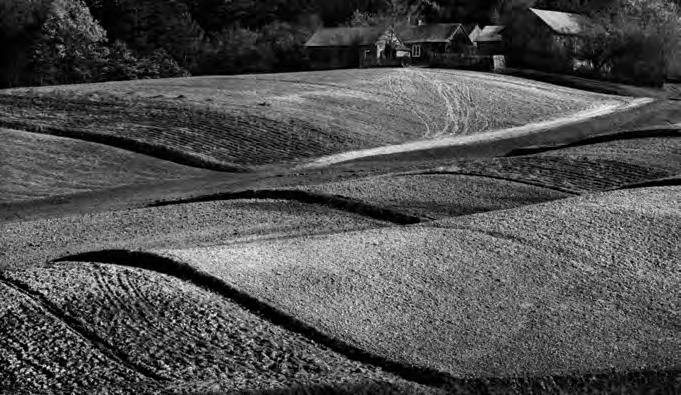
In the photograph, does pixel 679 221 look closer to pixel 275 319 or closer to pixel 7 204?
pixel 275 319

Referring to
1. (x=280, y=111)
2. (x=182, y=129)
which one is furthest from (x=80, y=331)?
(x=280, y=111)

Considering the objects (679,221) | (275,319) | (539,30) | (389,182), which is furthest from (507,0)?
(275,319)

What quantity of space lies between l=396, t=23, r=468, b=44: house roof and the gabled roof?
5.09 metres

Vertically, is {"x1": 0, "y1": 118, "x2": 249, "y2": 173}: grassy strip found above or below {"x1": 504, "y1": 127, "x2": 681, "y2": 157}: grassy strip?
below

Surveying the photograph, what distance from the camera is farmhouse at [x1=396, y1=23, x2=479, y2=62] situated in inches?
4102

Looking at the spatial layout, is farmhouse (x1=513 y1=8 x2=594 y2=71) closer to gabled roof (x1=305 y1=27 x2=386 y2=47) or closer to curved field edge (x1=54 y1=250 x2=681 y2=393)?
gabled roof (x1=305 y1=27 x2=386 y2=47)

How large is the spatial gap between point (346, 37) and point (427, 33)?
370 inches

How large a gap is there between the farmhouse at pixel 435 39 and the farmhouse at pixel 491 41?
111 centimetres

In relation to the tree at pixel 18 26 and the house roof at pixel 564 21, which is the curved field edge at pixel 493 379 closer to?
the house roof at pixel 564 21

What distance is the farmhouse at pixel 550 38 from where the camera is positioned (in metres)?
88.6

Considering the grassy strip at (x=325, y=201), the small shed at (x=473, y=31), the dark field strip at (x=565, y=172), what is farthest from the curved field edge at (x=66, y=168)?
the small shed at (x=473, y=31)

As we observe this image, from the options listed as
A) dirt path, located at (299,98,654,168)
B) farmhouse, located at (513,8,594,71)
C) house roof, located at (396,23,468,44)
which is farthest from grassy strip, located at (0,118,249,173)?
house roof, located at (396,23,468,44)

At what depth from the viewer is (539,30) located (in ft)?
303

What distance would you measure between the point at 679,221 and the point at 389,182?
13363mm
